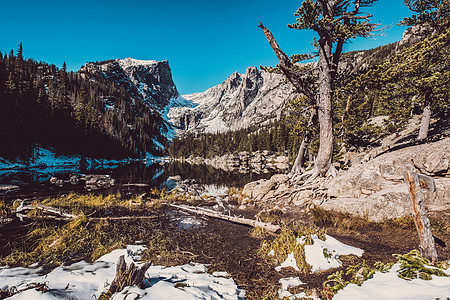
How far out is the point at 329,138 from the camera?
11500 millimetres

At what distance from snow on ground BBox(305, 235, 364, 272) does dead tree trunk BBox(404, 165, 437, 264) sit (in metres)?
1.55

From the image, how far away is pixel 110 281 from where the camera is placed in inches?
163

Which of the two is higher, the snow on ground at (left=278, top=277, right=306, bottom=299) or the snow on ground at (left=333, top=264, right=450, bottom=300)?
the snow on ground at (left=333, top=264, right=450, bottom=300)

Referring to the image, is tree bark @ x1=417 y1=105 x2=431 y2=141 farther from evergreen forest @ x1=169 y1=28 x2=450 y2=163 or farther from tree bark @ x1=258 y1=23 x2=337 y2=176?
tree bark @ x1=258 y1=23 x2=337 y2=176

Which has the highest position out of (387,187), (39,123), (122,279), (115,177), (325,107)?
(39,123)

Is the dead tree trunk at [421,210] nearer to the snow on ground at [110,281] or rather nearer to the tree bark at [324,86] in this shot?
the snow on ground at [110,281]

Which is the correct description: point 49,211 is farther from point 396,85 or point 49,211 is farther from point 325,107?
point 396,85

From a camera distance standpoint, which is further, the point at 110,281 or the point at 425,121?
the point at 425,121

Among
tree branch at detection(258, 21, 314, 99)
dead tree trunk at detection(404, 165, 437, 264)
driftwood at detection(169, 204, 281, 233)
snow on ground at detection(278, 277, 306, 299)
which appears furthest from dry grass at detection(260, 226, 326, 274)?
tree branch at detection(258, 21, 314, 99)

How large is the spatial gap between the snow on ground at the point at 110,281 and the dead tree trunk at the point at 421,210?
3948mm

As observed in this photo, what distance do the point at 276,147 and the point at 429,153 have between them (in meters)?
79.5

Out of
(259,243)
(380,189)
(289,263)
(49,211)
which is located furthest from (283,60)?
(49,211)

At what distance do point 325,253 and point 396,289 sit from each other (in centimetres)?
217

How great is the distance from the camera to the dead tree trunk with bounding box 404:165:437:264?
393cm
